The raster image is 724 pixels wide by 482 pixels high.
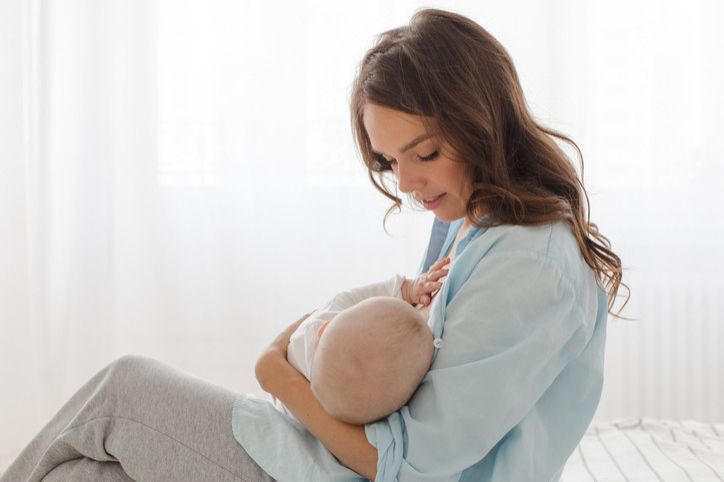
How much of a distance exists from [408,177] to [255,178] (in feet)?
5.56

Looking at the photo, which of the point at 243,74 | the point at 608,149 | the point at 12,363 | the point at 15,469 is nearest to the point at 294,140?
the point at 243,74

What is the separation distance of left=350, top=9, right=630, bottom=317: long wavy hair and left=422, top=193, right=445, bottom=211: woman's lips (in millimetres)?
55

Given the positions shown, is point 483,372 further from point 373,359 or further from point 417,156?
point 417,156

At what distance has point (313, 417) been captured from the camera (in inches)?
53.1

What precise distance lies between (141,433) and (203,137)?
6.06 feet

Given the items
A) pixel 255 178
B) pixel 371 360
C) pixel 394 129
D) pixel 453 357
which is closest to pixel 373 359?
pixel 371 360

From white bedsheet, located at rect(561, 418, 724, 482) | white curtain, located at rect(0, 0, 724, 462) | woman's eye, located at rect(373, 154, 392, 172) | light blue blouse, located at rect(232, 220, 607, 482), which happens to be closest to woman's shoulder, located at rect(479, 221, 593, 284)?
light blue blouse, located at rect(232, 220, 607, 482)

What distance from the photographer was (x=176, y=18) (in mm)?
3072

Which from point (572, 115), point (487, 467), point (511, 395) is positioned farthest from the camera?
point (572, 115)

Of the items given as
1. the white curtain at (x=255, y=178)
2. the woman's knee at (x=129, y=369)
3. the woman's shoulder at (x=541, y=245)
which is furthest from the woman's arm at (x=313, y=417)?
the white curtain at (x=255, y=178)

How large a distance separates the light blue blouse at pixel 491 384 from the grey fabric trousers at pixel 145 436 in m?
0.04

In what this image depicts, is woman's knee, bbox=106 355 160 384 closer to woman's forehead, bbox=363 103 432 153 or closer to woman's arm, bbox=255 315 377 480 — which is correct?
woman's arm, bbox=255 315 377 480

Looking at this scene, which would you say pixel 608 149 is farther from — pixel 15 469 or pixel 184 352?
pixel 15 469

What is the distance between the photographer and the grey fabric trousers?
1369 mm
